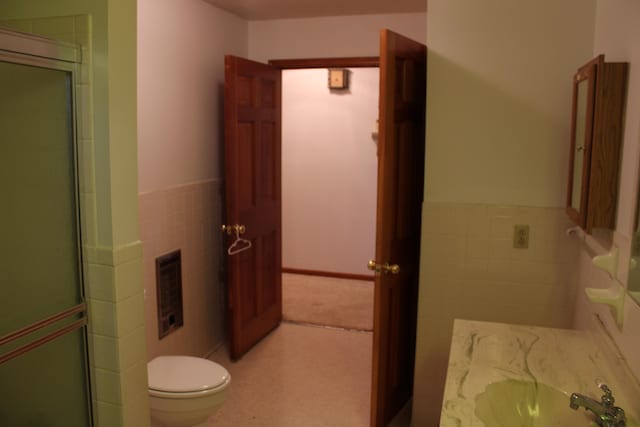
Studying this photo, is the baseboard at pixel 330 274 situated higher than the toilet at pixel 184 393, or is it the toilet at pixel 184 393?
the toilet at pixel 184 393

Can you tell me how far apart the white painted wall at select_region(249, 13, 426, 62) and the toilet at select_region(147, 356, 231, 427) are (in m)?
2.43

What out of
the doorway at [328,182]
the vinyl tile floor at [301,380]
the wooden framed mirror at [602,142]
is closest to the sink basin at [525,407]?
the wooden framed mirror at [602,142]

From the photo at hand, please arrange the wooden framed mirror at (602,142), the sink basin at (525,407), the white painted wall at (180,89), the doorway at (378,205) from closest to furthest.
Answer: the sink basin at (525,407), the wooden framed mirror at (602,142), the doorway at (378,205), the white painted wall at (180,89)

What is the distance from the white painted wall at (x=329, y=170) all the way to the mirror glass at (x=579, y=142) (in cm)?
314

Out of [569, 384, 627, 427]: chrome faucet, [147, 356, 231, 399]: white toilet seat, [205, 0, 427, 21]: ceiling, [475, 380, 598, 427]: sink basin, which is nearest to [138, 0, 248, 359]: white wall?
[205, 0, 427, 21]: ceiling

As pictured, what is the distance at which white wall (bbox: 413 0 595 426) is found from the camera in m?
2.35

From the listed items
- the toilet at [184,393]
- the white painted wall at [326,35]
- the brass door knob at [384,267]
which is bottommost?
the toilet at [184,393]

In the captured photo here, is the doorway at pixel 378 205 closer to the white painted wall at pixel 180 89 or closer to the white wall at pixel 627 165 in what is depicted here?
the white painted wall at pixel 180 89

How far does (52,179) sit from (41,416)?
0.83 metres

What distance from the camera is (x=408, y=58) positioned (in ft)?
8.43

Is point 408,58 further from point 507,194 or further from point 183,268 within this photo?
point 183,268

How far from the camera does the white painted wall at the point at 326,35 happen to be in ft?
12.7

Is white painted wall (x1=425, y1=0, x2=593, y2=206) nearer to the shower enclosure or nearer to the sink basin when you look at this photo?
the sink basin

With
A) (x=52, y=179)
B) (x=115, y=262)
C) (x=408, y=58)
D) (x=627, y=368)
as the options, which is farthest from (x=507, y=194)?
(x=52, y=179)
